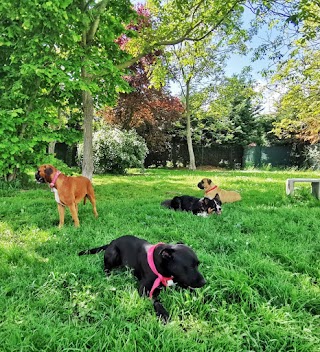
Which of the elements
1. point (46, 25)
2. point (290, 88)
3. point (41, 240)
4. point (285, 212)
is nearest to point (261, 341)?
point (41, 240)

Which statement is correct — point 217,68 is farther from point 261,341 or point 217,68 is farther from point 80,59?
point 261,341

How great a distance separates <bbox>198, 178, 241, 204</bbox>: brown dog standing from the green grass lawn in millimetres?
1456

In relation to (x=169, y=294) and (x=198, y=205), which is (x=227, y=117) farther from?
(x=169, y=294)

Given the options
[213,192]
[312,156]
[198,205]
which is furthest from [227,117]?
[198,205]

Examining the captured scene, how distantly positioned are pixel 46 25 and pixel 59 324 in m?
6.12

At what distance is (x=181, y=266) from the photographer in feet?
6.97

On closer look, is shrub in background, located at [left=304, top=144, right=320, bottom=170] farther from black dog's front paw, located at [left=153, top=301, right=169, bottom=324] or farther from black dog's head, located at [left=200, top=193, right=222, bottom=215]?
black dog's front paw, located at [left=153, top=301, right=169, bottom=324]

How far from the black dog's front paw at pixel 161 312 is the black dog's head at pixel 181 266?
21 centimetres

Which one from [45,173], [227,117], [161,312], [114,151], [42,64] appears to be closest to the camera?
[161,312]

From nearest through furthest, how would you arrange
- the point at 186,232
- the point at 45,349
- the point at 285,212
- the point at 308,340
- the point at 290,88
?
the point at 45,349 → the point at 308,340 → the point at 186,232 → the point at 285,212 → the point at 290,88

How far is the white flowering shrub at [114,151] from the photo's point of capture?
518 inches

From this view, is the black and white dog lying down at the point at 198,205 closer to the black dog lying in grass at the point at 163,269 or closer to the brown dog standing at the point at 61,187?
the brown dog standing at the point at 61,187

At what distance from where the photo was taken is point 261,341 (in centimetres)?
179

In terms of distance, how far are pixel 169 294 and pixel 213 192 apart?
3.54 m
